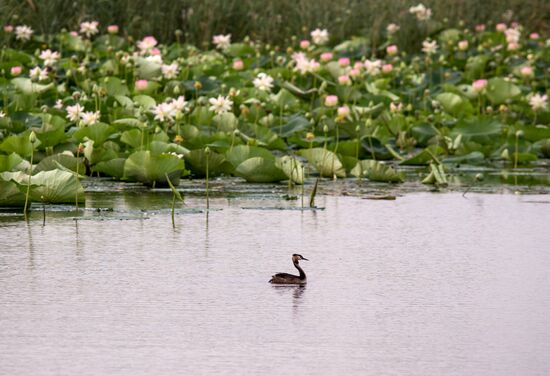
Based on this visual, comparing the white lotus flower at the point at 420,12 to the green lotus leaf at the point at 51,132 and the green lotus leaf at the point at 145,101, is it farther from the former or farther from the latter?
the green lotus leaf at the point at 51,132

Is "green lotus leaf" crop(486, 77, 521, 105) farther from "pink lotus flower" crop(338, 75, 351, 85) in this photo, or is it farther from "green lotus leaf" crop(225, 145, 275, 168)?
"green lotus leaf" crop(225, 145, 275, 168)

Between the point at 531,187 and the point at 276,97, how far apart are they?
2.96m

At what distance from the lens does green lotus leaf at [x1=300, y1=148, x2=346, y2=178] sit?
757 centimetres

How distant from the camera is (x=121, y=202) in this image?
6469 millimetres

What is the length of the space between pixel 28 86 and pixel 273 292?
526cm

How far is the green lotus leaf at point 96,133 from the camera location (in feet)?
24.9

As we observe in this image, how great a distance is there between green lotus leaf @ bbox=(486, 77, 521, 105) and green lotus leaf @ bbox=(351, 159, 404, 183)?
351 cm

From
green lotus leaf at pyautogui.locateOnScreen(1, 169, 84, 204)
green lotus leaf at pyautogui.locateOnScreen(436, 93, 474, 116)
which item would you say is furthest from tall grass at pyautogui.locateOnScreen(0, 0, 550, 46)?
green lotus leaf at pyautogui.locateOnScreen(1, 169, 84, 204)

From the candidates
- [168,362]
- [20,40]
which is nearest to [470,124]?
[20,40]

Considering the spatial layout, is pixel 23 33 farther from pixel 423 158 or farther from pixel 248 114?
pixel 423 158

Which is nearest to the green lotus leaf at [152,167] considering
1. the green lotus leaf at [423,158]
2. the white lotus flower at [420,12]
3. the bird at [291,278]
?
the green lotus leaf at [423,158]

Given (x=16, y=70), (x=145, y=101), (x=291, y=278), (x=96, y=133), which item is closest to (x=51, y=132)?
(x=96, y=133)

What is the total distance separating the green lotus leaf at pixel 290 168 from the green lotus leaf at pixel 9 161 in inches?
56.8

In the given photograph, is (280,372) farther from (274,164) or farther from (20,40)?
(20,40)
